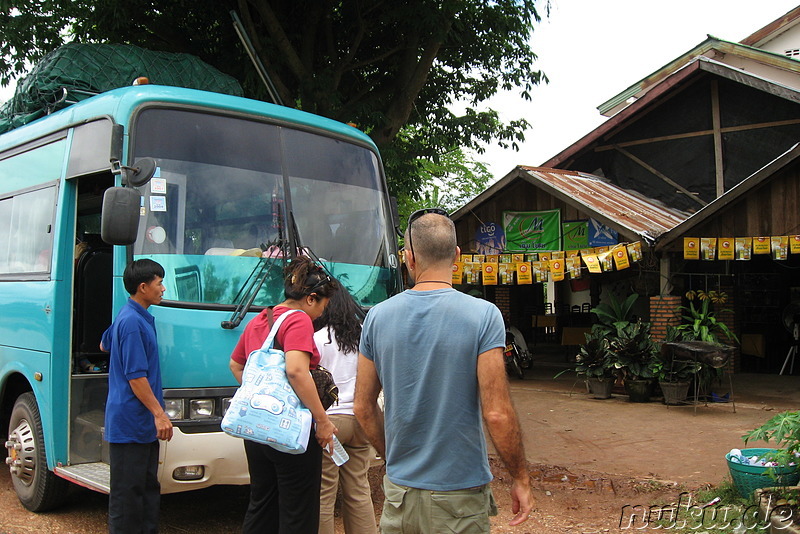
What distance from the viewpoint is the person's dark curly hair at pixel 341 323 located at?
4.16m

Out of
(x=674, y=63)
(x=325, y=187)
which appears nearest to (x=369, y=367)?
(x=325, y=187)

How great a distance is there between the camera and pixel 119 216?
437cm

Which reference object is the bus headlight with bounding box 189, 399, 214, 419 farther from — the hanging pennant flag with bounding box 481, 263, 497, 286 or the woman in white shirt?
the hanging pennant flag with bounding box 481, 263, 497, 286

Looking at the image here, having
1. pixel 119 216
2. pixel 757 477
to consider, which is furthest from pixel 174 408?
pixel 757 477

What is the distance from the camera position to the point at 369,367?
285 cm

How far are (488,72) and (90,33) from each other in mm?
6611

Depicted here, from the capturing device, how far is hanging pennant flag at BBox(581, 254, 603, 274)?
12.2 metres

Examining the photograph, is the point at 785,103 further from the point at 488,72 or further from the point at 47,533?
the point at 47,533

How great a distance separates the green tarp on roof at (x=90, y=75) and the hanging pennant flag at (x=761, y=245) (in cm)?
812

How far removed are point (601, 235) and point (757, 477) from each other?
7.98m

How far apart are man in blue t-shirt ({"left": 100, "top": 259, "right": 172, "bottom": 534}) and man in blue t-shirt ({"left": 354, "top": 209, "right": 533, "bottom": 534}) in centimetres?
195

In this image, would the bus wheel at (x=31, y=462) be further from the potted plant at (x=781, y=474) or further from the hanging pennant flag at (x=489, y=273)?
the hanging pennant flag at (x=489, y=273)

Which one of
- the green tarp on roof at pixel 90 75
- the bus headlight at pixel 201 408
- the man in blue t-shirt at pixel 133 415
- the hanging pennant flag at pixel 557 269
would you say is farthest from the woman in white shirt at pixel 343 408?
the hanging pennant flag at pixel 557 269

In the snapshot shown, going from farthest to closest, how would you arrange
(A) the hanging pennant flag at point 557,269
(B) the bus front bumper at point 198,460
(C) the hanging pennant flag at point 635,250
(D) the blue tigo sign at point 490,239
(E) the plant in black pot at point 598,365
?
1. (D) the blue tigo sign at point 490,239
2. (A) the hanging pennant flag at point 557,269
3. (C) the hanging pennant flag at point 635,250
4. (E) the plant in black pot at point 598,365
5. (B) the bus front bumper at point 198,460
